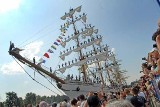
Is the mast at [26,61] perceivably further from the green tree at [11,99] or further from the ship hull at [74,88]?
the green tree at [11,99]

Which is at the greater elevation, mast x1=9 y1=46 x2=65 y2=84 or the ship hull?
mast x1=9 y1=46 x2=65 y2=84

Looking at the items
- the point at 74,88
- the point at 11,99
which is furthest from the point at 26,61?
the point at 11,99

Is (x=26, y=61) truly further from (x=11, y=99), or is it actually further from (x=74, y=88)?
(x=11, y=99)

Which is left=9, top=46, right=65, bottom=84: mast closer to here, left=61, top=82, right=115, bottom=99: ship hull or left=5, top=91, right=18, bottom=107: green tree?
left=61, top=82, right=115, bottom=99: ship hull

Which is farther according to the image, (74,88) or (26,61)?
(74,88)

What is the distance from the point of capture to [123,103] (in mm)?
2037

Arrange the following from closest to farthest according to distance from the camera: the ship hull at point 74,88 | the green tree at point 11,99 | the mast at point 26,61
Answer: the mast at point 26,61 < the ship hull at point 74,88 < the green tree at point 11,99

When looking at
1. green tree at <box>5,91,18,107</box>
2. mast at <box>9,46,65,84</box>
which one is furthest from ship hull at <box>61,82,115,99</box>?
green tree at <box>5,91,18,107</box>

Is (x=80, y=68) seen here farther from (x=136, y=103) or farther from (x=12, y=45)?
(x=136, y=103)

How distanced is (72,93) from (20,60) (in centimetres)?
949

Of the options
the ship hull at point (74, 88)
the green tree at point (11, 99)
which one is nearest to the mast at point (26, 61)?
the ship hull at point (74, 88)

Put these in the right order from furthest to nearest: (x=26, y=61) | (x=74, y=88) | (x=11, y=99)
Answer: (x=11, y=99), (x=74, y=88), (x=26, y=61)

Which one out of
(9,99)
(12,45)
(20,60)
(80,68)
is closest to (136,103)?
(12,45)

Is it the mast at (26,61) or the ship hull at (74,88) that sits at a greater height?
the mast at (26,61)
